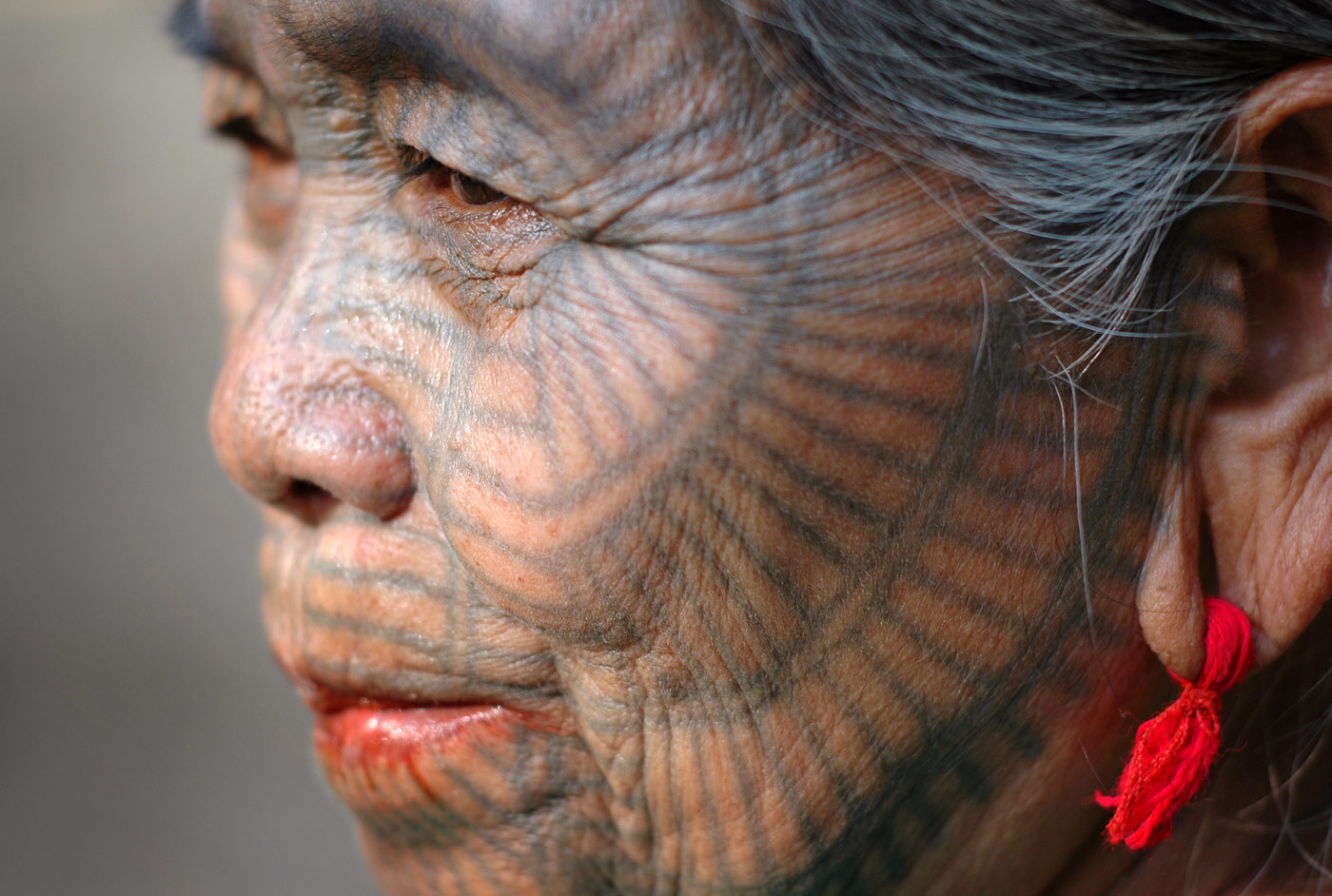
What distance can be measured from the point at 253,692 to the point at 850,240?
2.52 m

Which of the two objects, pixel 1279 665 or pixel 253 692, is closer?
pixel 1279 665

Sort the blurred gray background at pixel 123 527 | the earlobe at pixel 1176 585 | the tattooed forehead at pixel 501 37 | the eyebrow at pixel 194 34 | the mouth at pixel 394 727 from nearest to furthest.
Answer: the tattooed forehead at pixel 501 37 → the earlobe at pixel 1176 585 → the mouth at pixel 394 727 → the eyebrow at pixel 194 34 → the blurred gray background at pixel 123 527

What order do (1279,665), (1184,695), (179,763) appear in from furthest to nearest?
1. (179,763)
2. (1279,665)
3. (1184,695)

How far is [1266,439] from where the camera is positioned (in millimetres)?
847

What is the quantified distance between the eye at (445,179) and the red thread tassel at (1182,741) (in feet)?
1.95

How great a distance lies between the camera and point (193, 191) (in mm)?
3342

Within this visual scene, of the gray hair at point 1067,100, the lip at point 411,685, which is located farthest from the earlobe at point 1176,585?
the lip at point 411,685

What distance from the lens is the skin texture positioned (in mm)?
780

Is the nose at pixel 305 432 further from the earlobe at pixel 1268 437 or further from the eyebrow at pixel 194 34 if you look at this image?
the earlobe at pixel 1268 437

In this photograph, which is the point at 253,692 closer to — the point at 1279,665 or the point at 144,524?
the point at 144,524

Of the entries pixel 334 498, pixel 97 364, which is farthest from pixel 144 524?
pixel 334 498

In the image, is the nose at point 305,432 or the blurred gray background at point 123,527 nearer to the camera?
the nose at point 305,432

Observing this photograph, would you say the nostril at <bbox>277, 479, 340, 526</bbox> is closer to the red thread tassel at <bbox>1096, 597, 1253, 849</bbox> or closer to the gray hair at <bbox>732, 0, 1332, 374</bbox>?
the gray hair at <bbox>732, 0, 1332, 374</bbox>

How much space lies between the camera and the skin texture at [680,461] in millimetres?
780
